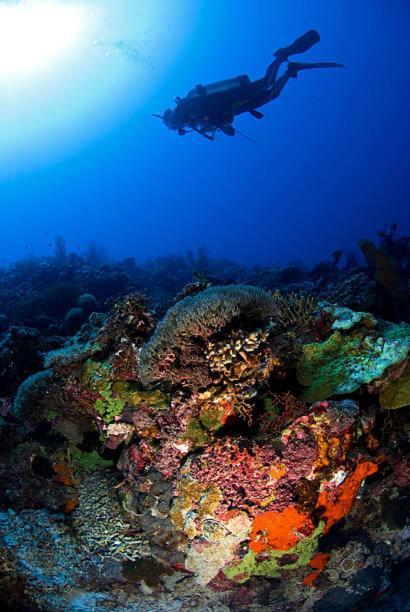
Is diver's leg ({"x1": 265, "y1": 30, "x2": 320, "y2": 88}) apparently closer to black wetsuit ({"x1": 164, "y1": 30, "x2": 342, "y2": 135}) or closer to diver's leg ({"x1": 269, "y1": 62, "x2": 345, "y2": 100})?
black wetsuit ({"x1": 164, "y1": 30, "x2": 342, "y2": 135})

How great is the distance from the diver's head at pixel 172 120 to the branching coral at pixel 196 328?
1518cm

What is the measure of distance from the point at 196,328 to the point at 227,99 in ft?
49.4

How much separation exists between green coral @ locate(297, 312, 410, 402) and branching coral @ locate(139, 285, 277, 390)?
2.71 feet

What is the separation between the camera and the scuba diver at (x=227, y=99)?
15.5m

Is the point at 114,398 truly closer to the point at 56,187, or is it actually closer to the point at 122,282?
the point at 122,282

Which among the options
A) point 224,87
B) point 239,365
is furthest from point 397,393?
point 224,87

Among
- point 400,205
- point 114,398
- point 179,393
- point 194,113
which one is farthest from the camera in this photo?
point 400,205

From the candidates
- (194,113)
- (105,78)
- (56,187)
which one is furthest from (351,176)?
(194,113)

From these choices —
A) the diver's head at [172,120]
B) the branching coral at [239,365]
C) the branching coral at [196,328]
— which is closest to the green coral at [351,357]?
the branching coral at [239,365]

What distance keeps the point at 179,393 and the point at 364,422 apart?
2.16 metres

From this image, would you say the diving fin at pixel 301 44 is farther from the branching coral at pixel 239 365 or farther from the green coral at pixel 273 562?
the green coral at pixel 273 562

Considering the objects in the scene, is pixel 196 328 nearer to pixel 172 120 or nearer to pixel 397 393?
pixel 397 393

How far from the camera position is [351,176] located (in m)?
194

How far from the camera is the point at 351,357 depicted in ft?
14.8
